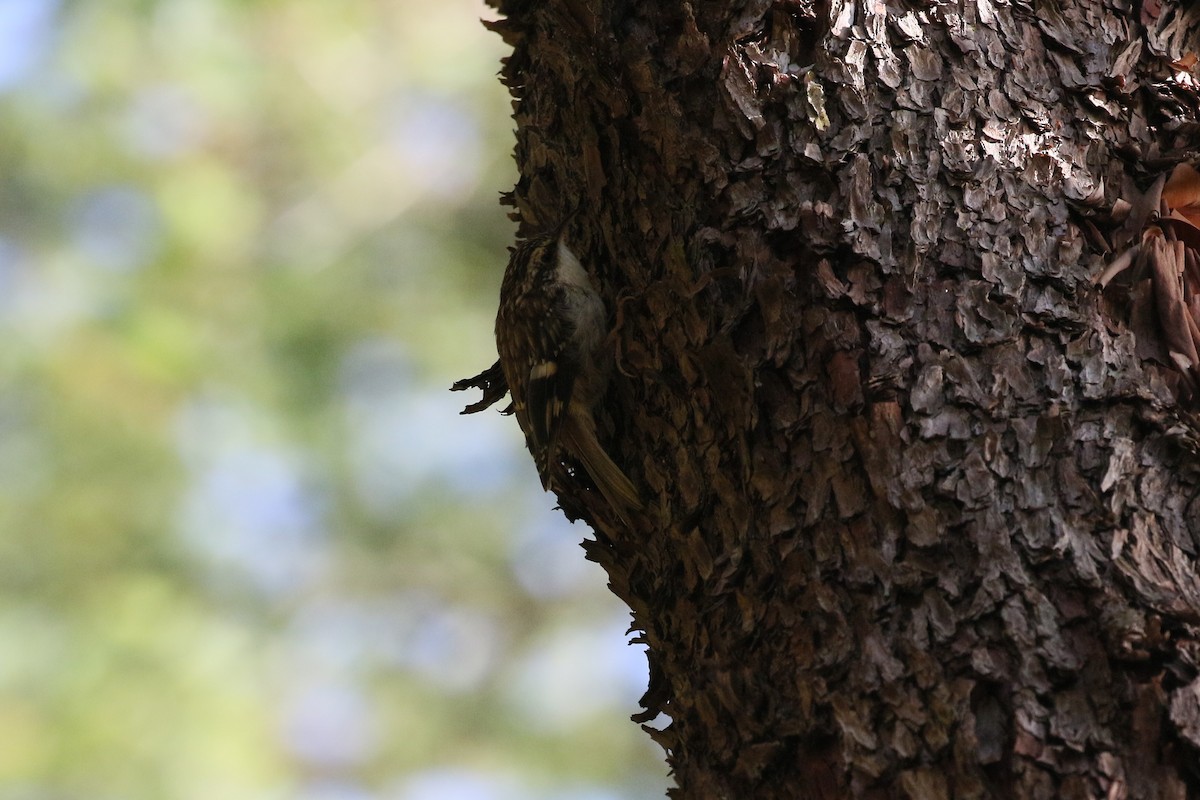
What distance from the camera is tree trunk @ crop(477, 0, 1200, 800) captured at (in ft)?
4.67

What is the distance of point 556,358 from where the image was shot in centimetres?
278

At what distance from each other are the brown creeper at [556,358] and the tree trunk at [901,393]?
0.21 meters

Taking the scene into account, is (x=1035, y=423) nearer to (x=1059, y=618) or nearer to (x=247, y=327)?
(x=1059, y=618)

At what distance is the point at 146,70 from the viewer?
469 cm

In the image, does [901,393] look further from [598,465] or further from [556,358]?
[556,358]

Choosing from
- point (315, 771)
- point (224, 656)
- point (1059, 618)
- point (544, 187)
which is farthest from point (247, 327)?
point (1059, 618)

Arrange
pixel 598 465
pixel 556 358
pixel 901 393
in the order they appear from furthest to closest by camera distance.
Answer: pixel 556 358
pixel 598 465
pixel 901 393

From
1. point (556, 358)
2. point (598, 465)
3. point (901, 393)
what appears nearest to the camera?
point (901, 393)

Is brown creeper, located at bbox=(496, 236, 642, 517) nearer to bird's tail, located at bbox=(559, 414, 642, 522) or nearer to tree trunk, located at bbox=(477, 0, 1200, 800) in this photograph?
bird's tail, located at bbox=(559, 414, 642, 522)

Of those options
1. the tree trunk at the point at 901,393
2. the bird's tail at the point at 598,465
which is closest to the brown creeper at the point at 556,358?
the bird's tail at the point at 598,465

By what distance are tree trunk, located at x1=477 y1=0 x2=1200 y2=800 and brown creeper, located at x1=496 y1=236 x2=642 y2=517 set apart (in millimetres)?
214

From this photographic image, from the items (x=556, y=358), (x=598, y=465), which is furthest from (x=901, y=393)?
(x=556, y=358)

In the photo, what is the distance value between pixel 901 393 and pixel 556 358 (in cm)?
125

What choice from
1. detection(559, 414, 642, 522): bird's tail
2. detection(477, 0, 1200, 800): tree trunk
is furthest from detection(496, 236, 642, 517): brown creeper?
detection(477, 0, 1200, 800): tree trunk
